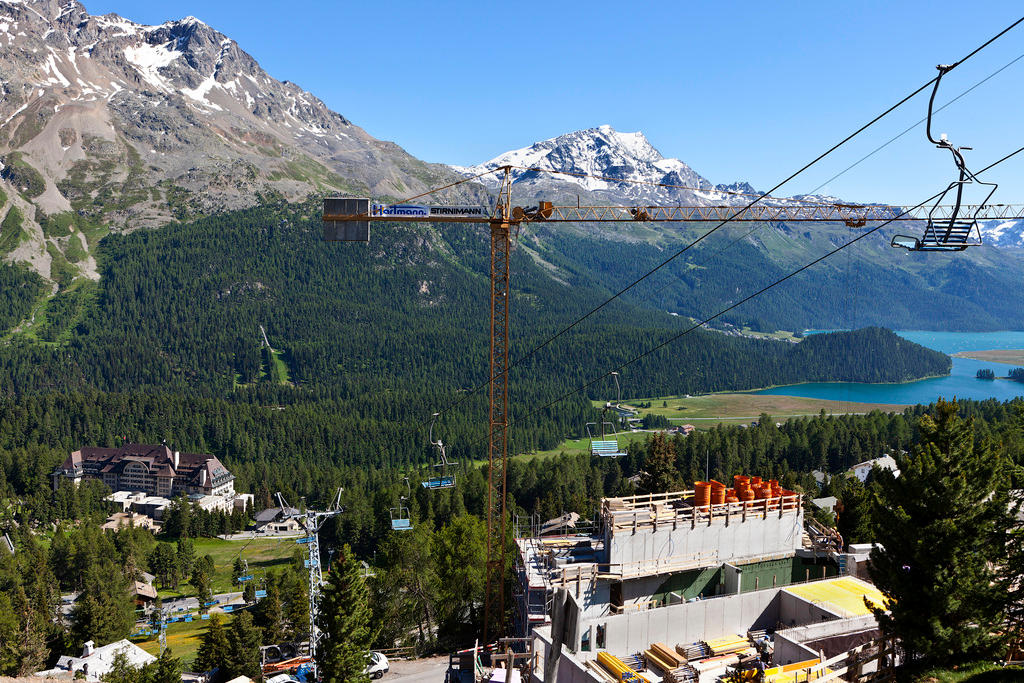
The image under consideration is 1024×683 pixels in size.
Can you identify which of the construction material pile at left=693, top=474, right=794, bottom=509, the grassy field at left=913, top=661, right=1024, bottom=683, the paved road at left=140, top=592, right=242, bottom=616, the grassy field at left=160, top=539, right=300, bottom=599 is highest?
the construction material pile at left=693, top=474, right=794, bottom=509

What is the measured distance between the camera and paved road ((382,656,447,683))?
4106 cm

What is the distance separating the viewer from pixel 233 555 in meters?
100

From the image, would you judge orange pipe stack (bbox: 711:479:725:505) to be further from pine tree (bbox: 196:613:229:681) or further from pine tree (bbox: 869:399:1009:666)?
pine tree (bbox: 196:613:229:681)

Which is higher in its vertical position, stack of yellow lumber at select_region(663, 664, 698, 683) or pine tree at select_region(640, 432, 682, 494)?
pine tree at select_region(640, 432, 682, 494)

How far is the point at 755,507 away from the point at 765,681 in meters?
14.2

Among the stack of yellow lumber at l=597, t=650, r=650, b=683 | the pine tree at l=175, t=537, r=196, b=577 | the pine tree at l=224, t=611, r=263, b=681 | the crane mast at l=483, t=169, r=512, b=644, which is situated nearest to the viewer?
the stack of yellow lumber at l=597, t=650, r=650, b=683

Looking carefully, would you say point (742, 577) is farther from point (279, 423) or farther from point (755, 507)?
point (279, 423)

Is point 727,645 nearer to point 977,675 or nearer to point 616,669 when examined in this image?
point 616,669

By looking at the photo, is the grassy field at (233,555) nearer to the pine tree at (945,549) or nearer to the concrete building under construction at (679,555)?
the concrete building under construction at (679,555)

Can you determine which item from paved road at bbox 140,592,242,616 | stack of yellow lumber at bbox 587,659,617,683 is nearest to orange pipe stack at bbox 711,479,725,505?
stack of yellow lumber at bbox 587,659,617,683

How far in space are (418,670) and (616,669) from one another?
21.6m

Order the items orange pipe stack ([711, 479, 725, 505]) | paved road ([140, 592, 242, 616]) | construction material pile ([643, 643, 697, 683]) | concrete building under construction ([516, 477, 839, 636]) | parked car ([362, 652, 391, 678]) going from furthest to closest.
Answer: paved road ([140, 592, 242, 616]), parked car ([362, 652, 391, 678]), orange pipe stack ([711, 479, 725, 505]), concrete building under construction ([516, 477, 839, 636]), construction material pile ([643, 643, 697, 683])

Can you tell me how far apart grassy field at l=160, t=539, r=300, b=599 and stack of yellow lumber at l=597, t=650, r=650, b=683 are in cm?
7146

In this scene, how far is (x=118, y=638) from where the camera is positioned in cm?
5997
